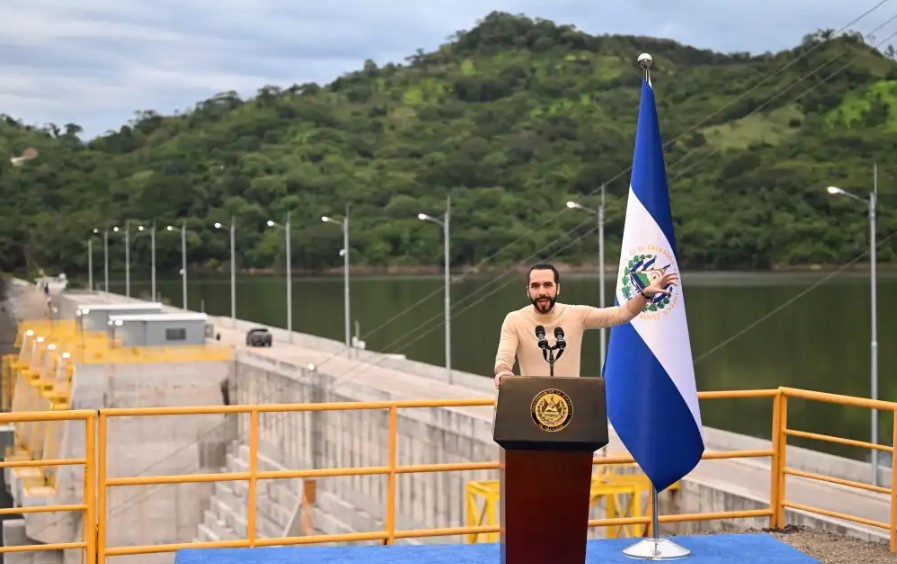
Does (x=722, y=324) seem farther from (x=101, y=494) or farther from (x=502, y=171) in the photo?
(x=101, y=494)

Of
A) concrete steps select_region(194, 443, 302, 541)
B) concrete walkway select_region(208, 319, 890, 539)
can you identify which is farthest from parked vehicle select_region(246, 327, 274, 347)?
concrete walkway select_region(208, 319, 890, 539)

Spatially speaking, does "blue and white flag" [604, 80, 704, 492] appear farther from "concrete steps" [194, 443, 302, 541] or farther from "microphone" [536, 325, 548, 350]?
"concrete steps" [194, 443, 302, 541]

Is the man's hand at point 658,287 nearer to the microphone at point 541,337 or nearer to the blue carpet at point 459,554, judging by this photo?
the microphone at point 541,337

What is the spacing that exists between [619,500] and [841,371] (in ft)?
218

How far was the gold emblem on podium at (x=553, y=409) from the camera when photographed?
825 cm

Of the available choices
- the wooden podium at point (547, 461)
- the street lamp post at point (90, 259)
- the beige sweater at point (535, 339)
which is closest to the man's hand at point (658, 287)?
the beige sweater at point (535, 339)

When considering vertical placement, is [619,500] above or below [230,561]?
below

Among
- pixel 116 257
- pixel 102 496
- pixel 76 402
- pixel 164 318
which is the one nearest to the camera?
pixel 102 496

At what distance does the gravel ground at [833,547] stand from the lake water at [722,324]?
4900 cm

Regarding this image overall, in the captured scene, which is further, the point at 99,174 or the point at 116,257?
the point at 99,174

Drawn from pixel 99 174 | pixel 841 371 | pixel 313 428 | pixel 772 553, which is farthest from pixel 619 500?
pixel 99 174

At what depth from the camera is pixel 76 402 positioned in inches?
2462

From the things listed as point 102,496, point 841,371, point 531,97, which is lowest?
point 841,371

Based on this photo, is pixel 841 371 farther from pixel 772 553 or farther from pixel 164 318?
pixel 772 553
